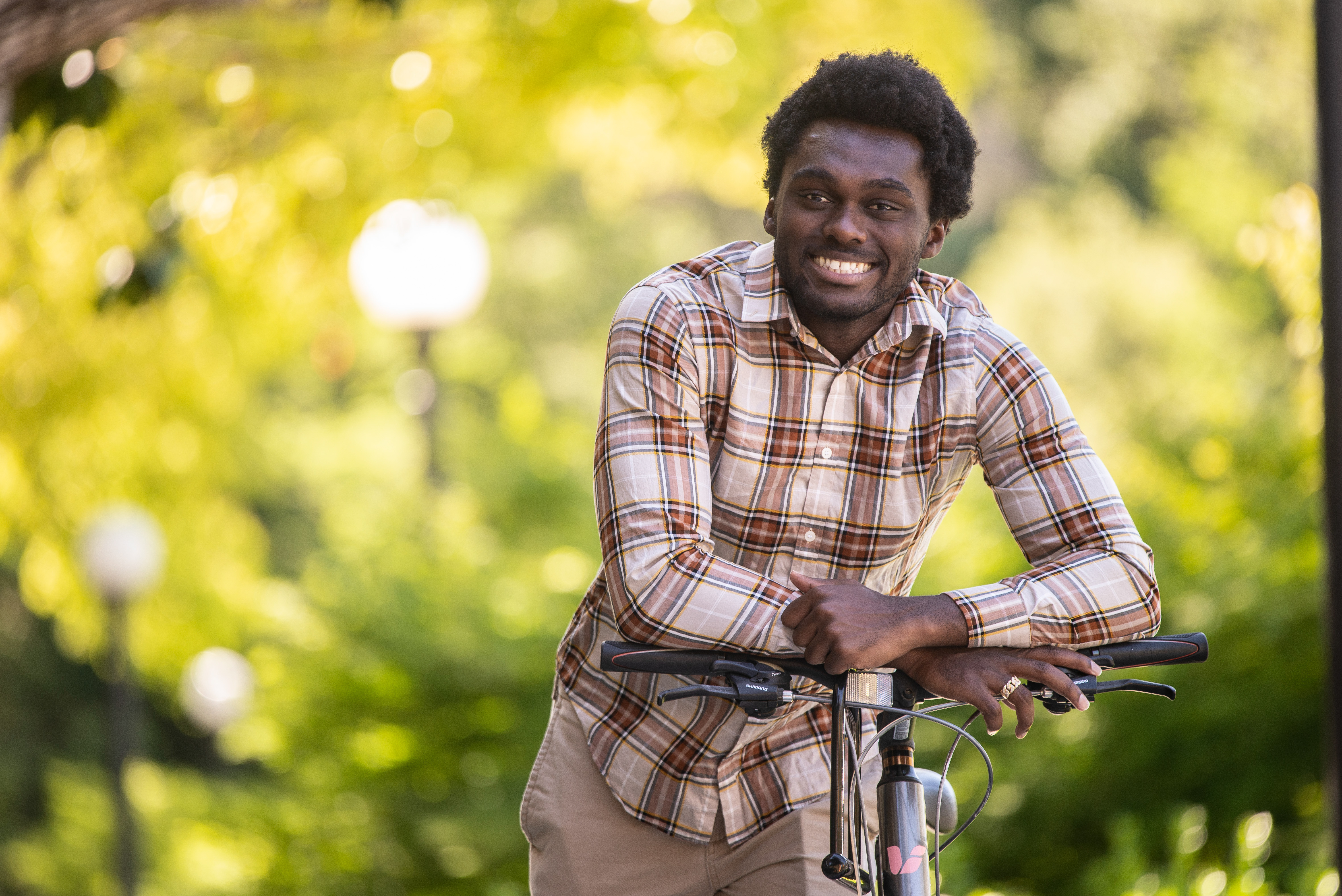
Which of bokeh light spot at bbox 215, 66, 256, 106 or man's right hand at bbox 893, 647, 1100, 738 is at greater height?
bokeh light spot at bbox 215, 66, 256, 106

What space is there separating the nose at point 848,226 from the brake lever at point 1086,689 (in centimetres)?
71

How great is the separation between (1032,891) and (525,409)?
3.28 metres

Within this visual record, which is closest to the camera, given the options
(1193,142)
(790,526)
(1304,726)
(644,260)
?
(790,526)

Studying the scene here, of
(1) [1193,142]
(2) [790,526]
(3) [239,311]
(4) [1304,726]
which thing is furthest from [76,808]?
Result: (1) [1193,142]

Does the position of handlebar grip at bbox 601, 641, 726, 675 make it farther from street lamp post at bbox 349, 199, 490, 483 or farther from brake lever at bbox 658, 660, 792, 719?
street lamp post at bbox 349, 199, 490, 483

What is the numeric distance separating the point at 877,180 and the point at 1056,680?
78 centimetres

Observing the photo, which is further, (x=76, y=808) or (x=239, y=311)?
(x=76, y=808)

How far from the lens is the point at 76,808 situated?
11.5 metres

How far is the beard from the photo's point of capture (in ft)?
6.47

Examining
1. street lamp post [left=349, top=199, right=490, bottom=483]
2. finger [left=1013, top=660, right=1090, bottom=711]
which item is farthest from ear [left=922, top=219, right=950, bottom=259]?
street lamp post [left=349, top=199, right=490, bottom=483]

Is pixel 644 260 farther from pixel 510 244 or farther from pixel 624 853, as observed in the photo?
pixel 624 853

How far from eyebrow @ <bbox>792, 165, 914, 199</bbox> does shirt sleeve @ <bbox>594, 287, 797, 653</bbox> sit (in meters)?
0.29

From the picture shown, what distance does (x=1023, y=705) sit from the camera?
179 centimetres

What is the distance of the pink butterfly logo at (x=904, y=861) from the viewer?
5.81ft
